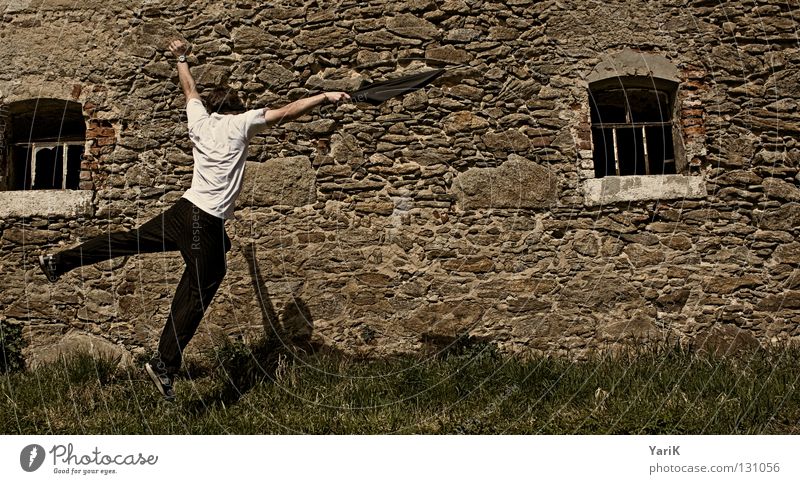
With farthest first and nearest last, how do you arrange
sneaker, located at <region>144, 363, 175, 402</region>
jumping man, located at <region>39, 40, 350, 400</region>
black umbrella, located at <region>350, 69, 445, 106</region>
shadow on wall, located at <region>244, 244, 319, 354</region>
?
shadow on wall, located at <region>244, 244, 319, 354</region> < black umbrella, located at <region>350, 69, 445, 106</region> < jumping man, located at <region>39, 40, 350, 400</region> < sneaker, located at <region>144, 363, 175, 402</region>

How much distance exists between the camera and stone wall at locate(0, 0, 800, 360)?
4910mm

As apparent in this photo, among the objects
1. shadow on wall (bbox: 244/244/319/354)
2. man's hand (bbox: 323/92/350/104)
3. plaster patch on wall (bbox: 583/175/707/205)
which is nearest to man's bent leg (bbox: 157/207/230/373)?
man's hand (bbox: 323/92/350/104)

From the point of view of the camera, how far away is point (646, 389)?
155 inches

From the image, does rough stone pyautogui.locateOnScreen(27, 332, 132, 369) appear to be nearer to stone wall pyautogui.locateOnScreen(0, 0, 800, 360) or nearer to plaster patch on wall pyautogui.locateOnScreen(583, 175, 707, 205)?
stone wall pyautogui.locateOnScreen(0, 0, 800, 360)

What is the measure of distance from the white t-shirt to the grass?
49.9 inches

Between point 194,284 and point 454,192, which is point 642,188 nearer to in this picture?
point 454,192

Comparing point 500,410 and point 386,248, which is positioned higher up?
point 386,248

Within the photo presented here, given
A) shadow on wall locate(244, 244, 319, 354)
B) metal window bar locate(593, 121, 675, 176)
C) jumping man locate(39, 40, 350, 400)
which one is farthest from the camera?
metal window bar locate(593, 121, 675, 176)

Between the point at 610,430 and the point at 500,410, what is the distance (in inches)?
25.1

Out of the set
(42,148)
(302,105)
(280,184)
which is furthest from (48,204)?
(302,105)

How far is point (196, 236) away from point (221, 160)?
506 millimetres

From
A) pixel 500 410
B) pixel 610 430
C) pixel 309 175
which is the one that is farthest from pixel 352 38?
pixel 610 430
